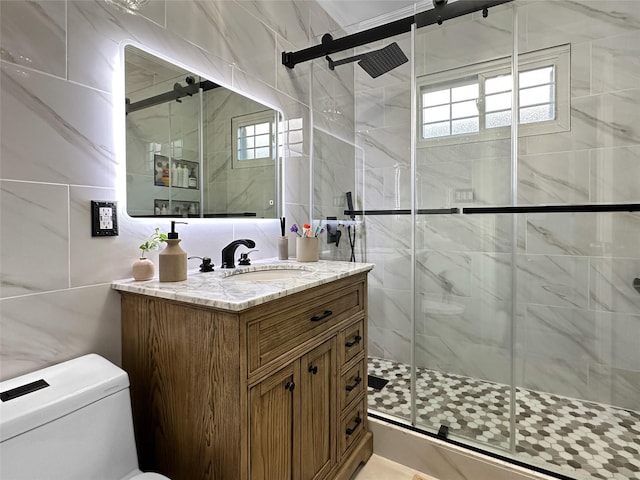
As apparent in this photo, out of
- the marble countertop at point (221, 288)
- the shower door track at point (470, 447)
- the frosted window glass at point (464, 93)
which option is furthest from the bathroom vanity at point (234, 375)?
the frosted window glass at point (464, 93)

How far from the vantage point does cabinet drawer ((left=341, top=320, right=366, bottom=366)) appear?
55.7 inches

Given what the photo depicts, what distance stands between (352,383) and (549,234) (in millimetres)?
1581

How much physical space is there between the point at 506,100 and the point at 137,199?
2.04m

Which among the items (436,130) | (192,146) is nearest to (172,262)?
(192,146)

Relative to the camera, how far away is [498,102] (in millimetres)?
1957

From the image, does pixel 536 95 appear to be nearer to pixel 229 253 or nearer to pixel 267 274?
pixel 267 274

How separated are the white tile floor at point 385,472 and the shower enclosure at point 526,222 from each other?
0.69ft

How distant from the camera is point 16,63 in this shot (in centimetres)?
91

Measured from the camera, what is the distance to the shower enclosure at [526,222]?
6.13 ft

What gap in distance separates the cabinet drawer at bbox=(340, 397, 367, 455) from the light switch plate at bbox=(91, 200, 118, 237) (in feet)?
3.89

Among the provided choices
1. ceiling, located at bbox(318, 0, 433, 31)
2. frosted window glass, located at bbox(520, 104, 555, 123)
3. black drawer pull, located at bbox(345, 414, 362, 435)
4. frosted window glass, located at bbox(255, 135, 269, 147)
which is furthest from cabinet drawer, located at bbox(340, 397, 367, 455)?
ceiling, located at bbox(318, 0, 433, 31)

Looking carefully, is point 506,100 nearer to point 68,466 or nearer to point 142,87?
point 142,87

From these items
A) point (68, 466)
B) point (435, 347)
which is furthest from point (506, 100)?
point (68, 466)

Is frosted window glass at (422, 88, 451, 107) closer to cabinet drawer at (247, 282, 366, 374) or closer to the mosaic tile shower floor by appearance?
cabinet drawer at (247, 282, 366, 374)
